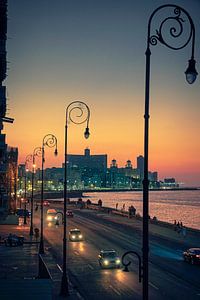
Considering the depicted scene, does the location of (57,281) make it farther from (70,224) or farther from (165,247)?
(70,224)

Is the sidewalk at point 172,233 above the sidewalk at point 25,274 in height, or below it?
below

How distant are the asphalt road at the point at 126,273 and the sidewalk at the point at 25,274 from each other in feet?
4.13

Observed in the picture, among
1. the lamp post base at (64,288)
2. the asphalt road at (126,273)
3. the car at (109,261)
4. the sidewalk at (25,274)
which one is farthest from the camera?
the car at (109,261)

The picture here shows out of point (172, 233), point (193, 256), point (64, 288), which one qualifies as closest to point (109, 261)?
point (193, 256)

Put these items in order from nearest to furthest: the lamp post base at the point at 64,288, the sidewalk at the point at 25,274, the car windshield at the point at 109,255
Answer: the sidewalk at the point at 25,274 < the lamp post base at the point at 64,288 < the car windshield at the point at 109,255

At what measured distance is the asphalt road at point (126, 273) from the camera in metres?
26.2

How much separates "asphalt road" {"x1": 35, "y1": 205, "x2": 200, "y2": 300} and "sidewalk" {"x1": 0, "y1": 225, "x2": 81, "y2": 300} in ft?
4.13

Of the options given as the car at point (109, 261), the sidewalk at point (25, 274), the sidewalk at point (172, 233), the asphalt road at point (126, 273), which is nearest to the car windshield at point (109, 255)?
the car at point (109, 261)

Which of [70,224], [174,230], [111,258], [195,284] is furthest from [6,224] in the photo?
[195,284]

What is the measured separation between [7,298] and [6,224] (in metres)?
54.0

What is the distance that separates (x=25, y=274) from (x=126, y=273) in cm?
697

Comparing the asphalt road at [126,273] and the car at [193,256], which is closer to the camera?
the asphalt road at [126,273]

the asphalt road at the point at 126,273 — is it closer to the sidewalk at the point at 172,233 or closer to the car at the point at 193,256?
the car at the point at 193,256

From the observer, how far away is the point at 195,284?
1125 inches
